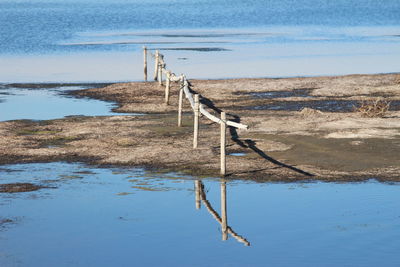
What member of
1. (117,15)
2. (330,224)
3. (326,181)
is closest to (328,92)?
(326,181)

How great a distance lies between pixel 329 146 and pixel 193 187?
197 inches

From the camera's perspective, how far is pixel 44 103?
→ 32000 millimetres

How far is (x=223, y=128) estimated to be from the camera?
57.1 ft

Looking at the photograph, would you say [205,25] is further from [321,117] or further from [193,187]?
[193,187]

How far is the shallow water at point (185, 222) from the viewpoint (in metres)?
12.6

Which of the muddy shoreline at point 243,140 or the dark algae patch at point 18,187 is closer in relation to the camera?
the dark algae patch at point 18,187

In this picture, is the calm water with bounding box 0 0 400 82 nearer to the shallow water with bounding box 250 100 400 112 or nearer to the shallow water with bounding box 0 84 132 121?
the shallow water with bounding box 0 84 132 121

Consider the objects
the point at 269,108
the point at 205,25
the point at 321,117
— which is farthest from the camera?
the point at 205,25

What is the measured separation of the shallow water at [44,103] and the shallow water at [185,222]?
1010 cm

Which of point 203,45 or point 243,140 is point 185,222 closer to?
point 243,140

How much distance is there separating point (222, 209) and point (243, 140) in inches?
255

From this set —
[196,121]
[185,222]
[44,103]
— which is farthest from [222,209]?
[44,103]

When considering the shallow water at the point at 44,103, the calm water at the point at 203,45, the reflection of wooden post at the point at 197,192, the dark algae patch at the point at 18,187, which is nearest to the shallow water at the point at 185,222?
the reflection of wooden post at the point at 197,192

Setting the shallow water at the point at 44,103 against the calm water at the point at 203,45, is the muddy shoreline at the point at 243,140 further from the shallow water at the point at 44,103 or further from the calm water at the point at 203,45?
the calm water at the point at 203,45
